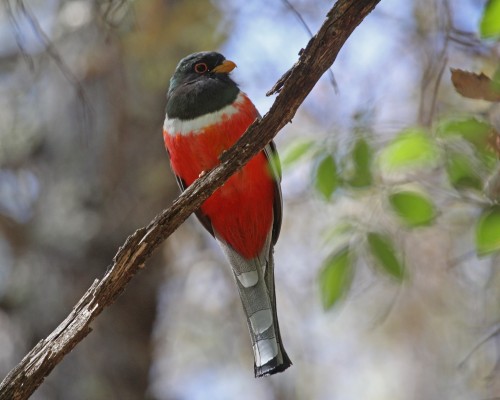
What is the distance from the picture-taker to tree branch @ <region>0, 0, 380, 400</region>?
6.13ft

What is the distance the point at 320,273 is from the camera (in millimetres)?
2248

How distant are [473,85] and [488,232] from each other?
36cm

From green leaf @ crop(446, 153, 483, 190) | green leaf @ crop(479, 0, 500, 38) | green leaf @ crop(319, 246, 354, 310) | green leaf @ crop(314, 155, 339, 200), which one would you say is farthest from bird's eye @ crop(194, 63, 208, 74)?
green leaf @ crop(479, 0, 500, 38)

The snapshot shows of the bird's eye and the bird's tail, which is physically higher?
the bird's eye

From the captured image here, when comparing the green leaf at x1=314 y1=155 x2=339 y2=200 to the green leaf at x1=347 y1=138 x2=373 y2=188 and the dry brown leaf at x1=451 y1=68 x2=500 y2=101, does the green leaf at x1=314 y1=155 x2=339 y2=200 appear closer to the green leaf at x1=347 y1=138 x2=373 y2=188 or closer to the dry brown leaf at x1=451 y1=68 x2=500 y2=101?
the green leaf at x1=347 y1=138 x2=373 y2=188

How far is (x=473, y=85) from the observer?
1796 mm

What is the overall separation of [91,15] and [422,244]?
3.09 meters

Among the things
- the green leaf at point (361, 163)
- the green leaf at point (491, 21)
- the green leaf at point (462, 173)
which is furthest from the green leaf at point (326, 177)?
the green leaf at point (491, 21)

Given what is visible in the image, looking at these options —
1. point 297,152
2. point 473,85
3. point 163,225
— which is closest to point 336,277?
point 297,152

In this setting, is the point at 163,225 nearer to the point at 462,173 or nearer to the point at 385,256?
the point at 385,256

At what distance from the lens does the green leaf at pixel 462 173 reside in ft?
6.18

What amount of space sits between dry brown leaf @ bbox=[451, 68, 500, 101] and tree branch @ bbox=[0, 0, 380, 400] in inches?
10.6

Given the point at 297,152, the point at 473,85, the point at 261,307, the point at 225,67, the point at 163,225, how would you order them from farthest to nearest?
the point at 225,67
the point at 261,307
the point at 297,152
the point at 163,225
the point at 473,85

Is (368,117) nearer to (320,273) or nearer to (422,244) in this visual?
(320,273)
